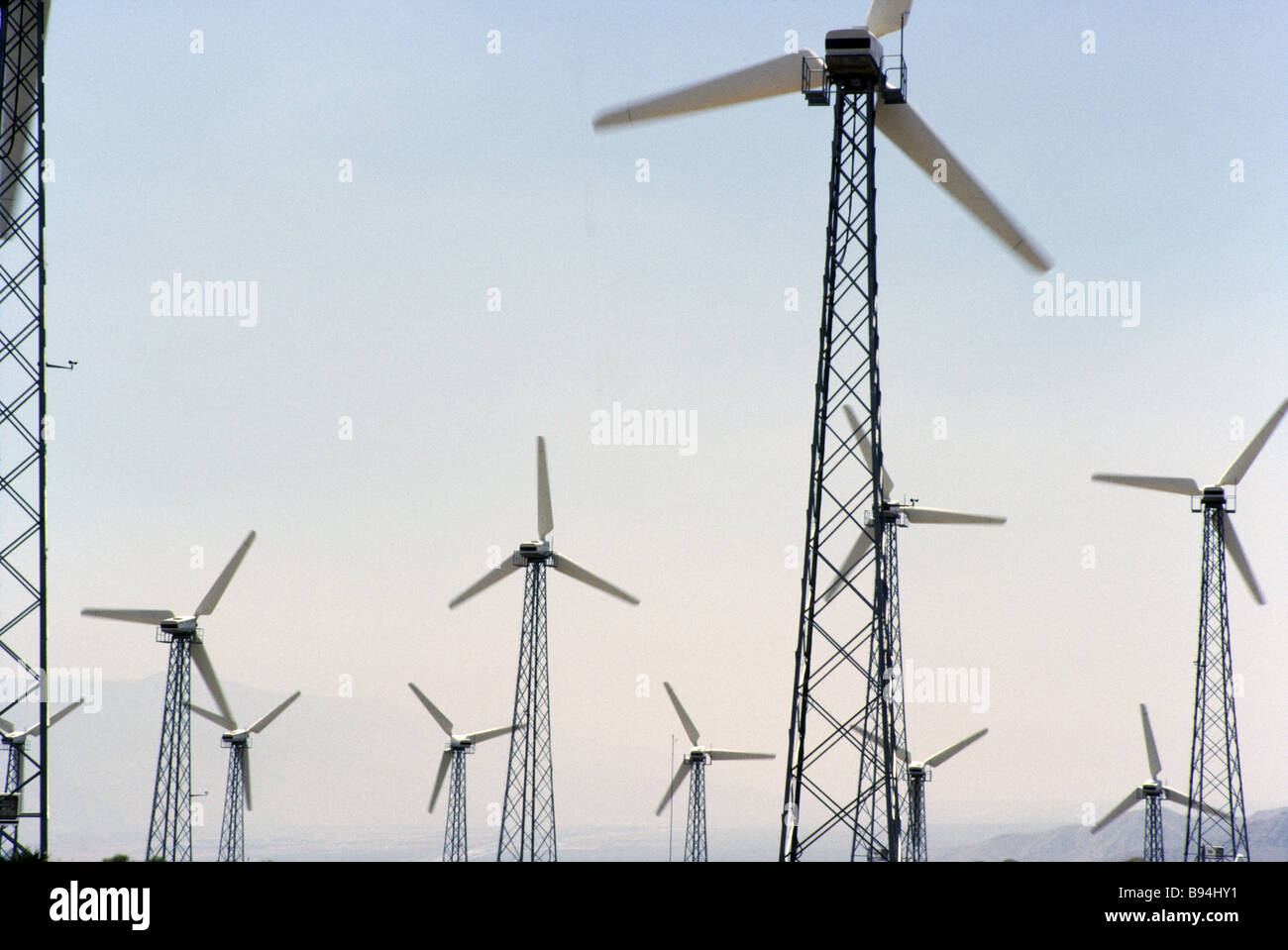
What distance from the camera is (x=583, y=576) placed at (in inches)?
2315

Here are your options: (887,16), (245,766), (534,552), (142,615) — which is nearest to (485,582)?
(534,552)

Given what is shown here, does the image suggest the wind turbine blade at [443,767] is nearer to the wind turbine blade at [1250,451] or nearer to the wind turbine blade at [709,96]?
the wind turbine blade at [1250,451]

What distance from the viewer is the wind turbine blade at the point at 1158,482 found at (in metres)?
58.0

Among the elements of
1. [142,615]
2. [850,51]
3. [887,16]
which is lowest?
[142,615]

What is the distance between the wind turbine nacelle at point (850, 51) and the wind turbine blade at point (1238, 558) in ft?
110

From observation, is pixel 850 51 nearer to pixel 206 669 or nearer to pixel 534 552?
pixel 534 552

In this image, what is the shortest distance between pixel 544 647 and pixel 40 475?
27.7m

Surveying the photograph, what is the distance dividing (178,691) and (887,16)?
133 feet

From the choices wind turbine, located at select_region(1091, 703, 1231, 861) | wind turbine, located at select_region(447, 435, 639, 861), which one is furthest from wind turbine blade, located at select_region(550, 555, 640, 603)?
wind turbine, located at select_region(1091, 703, 1231, 861)

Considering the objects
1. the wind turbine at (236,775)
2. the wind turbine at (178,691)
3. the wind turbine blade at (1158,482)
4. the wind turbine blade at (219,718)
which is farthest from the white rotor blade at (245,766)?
the wind turbine blade at (1158,482)

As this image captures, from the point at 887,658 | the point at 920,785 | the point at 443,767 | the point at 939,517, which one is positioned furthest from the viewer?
the point at 443,767

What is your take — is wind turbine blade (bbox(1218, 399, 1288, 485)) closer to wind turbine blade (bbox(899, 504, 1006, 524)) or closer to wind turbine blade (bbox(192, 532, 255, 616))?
wind turbine blade (bbox(899, 504, 1006, 524))
